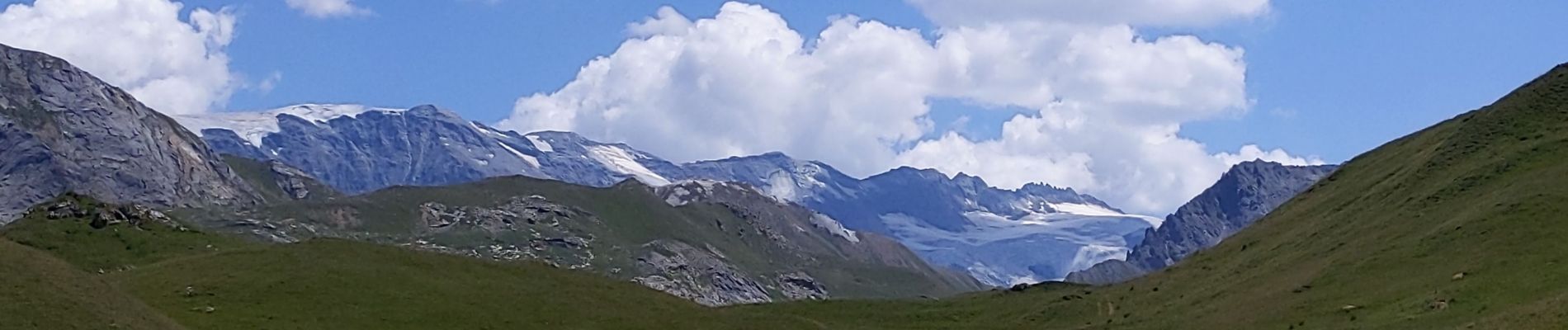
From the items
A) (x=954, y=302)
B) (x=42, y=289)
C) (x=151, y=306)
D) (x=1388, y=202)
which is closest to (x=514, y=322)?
(x=151, y=306)

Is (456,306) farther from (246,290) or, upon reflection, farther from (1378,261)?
(1378,261)

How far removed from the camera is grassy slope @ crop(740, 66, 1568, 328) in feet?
296

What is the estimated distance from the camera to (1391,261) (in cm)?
10956

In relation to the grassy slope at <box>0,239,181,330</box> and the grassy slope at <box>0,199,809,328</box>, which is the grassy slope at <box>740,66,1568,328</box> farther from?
the grassy slope at <box>0,239,181,330</box>

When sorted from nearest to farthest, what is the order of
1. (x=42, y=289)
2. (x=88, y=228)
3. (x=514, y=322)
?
(x=42, y=289) → (x=514, y=322) → (x=88, y=228)

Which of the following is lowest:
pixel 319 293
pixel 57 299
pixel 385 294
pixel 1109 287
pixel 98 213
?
pixel 57 299

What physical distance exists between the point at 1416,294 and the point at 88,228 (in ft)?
324

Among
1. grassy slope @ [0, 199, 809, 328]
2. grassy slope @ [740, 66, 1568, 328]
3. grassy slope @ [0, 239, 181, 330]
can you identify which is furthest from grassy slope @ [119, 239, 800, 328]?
grassy slope @ [740, 66, 1568, 328]

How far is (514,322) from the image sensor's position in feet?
308

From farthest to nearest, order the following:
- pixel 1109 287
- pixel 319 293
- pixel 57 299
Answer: pixel 1109 287
pixel 319 293
pixel 57 299

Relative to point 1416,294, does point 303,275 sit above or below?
above

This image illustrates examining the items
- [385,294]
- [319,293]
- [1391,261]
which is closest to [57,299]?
[319,293]

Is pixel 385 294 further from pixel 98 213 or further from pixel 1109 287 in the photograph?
pixel 1109 287

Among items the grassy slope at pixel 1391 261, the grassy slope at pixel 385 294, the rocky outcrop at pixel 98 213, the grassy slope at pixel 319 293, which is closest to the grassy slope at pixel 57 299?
the grassy slope at pixel 319 293
